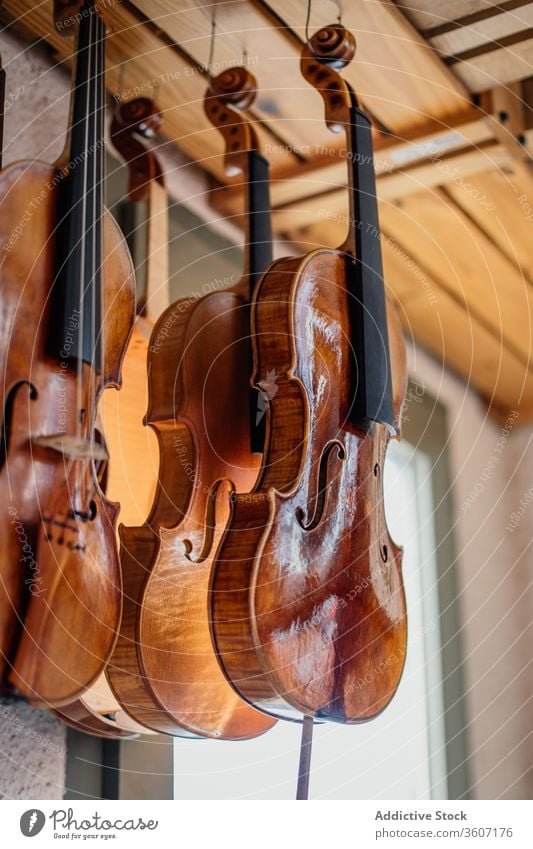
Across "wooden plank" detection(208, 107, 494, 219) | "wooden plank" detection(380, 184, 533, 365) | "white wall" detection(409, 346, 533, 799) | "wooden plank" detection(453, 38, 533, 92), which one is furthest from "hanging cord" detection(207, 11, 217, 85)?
"white wall" detection(409, 346, 533, 799)

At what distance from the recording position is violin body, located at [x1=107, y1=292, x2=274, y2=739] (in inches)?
38.0

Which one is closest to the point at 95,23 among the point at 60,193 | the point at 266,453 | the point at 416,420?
the point at 60,193

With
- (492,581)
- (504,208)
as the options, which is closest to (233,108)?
(504,208)

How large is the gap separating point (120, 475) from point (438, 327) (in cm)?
116

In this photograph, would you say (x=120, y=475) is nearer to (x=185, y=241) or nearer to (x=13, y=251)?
(x=13, y=251)

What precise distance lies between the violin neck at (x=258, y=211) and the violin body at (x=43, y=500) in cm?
38

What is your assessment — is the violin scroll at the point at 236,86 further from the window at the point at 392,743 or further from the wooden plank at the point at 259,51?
the window at the point at 392,743

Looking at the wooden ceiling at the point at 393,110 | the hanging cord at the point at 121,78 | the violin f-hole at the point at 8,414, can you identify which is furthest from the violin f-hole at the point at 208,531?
the hanging cord at the point at 121,78

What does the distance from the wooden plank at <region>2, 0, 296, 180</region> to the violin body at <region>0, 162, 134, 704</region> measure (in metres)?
0.49

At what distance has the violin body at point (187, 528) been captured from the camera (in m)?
0.96

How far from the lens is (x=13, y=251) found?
847mm

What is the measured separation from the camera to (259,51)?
139 centimetres

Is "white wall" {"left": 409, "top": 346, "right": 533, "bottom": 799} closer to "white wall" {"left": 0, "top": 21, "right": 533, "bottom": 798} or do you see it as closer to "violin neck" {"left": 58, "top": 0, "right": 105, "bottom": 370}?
"white wall" {"left": 0, "top": 21, "right": 533, "bottom": 798}
